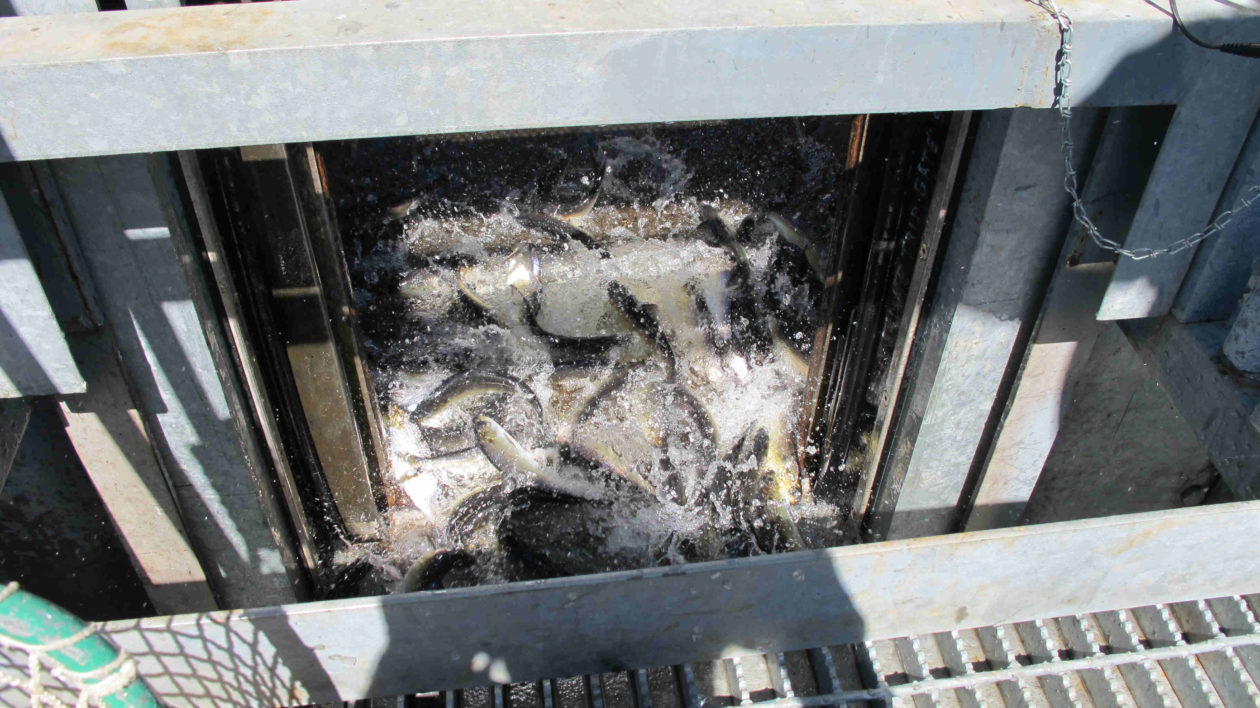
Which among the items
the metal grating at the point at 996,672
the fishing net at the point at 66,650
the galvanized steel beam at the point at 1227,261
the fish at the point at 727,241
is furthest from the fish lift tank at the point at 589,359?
the fishing net at the point at 66,650

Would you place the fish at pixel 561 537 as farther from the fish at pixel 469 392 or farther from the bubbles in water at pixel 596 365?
the fish at pixel 469 392

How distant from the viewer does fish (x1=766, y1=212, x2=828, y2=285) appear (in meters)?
3.60

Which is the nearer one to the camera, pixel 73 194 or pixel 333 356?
pixel 73 194

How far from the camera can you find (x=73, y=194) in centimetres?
192

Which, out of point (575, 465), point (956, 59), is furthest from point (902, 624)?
point (575, 465)

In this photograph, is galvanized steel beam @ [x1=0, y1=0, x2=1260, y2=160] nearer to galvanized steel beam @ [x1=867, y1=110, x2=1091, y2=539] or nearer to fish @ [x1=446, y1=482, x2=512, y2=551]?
galvanized steel beam @ [x1=867, y1=110, x2=1091, y2=539]

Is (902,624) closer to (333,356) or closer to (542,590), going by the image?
(542,590)

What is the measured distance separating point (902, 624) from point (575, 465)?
195 cm

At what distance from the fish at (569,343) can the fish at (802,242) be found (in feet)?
3.03

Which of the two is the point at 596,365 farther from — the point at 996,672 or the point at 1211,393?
the point at 1211,393

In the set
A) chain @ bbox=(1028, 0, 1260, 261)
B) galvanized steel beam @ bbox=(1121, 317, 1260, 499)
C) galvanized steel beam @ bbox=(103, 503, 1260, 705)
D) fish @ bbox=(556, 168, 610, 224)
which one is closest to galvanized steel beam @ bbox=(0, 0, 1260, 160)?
chain @ bbox=(1028, 0, 1260, 261)

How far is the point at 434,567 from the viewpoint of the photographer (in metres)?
3.37

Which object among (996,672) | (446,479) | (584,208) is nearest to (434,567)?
(446,479)

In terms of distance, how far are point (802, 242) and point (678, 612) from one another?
→ 229 cm
